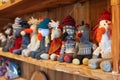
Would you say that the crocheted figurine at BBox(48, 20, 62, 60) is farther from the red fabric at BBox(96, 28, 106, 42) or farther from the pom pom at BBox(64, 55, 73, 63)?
the red fabric at BBox(96, 28, 106, 42)

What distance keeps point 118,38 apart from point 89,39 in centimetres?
23

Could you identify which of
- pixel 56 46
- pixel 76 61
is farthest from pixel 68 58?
pixel 56 46

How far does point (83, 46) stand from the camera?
0.66m

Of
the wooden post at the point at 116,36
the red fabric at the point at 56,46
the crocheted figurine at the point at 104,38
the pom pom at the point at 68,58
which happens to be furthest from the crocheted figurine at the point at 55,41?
the wooden post at the point at 116,36

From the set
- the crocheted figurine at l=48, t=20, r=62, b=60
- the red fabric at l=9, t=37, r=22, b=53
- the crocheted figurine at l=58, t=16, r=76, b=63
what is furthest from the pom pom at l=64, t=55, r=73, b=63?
the red fabric at l=9, t=37, r=22, b=53

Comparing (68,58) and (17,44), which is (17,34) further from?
(68,58)

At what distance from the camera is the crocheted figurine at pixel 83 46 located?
2.09 ft

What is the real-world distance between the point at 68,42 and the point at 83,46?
8cm

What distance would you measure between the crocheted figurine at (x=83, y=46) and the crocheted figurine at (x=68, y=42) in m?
0.03

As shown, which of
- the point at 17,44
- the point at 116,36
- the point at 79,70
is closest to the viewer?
the point at 116,36

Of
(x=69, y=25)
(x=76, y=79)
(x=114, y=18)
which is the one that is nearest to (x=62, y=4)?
(x=69, y=25)

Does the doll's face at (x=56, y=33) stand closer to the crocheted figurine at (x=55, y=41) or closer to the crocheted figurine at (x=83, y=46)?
the crocheted figurine at (x=55, y=41)

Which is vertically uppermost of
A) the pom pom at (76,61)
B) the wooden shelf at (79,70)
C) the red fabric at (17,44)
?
the red fabric at (17,44)

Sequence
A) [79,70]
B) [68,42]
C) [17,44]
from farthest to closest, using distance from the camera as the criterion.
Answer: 1. [17,44]
2. [68,42]
3. [79,70]
